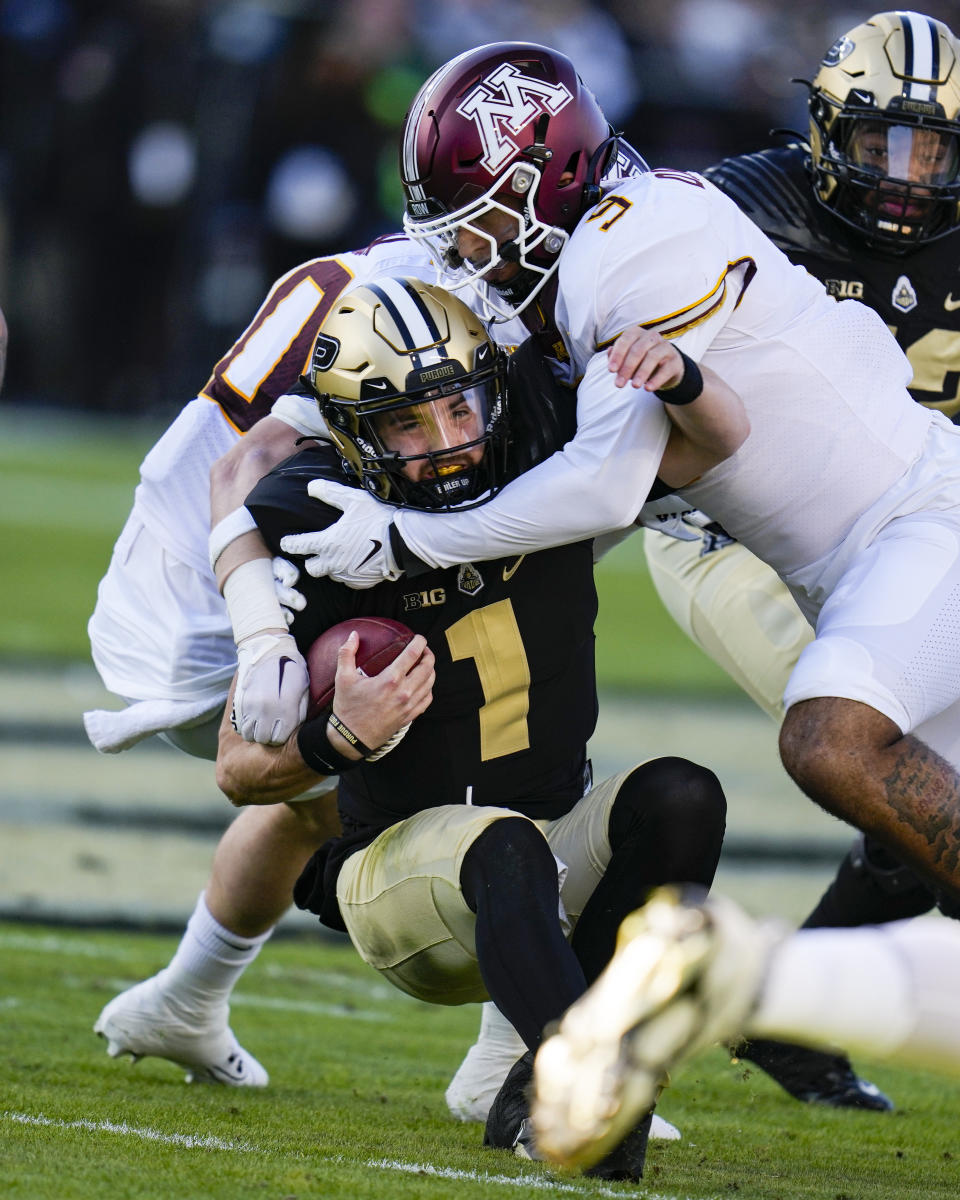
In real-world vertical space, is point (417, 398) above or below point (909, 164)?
below

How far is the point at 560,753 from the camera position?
316 centimetres

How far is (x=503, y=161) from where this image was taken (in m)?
3.38

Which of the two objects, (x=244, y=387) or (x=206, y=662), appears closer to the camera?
(x=244, y=387)

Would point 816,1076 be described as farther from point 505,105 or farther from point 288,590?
point 505,105

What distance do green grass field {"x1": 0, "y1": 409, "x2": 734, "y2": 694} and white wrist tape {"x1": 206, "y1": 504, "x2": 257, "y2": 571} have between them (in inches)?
220

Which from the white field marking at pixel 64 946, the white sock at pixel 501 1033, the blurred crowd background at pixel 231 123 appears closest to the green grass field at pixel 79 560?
the blurred crowd background at pixel 231 123

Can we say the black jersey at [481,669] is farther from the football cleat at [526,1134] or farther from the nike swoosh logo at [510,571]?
the football cleat at [526,1134]

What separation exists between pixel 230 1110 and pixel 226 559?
1.06 meters

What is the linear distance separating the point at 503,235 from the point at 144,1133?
170 cm

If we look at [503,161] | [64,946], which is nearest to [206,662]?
[503,161]

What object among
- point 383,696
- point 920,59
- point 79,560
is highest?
point 920,59

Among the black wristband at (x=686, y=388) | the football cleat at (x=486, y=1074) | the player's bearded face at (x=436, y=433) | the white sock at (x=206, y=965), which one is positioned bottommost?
the white sock at (x=206, y=965)

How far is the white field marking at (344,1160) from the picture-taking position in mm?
2686

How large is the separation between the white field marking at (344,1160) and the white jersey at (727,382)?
95cm
